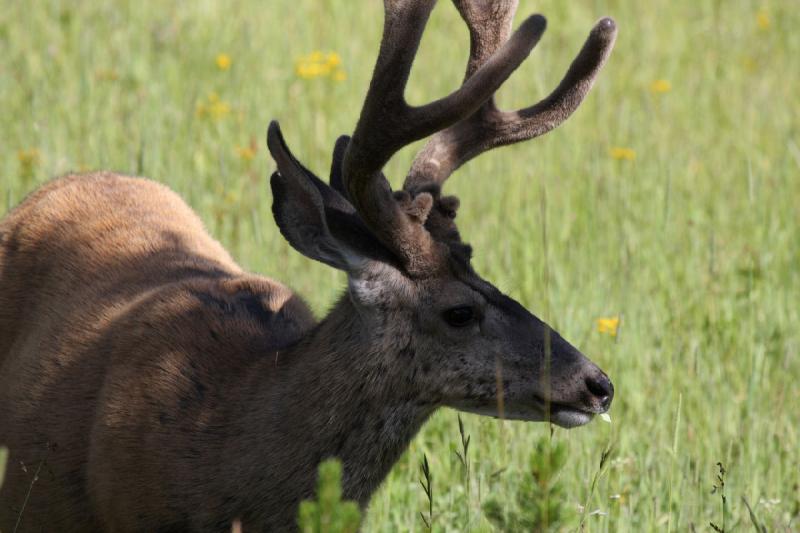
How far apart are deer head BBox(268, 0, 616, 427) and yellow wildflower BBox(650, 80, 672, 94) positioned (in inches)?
188

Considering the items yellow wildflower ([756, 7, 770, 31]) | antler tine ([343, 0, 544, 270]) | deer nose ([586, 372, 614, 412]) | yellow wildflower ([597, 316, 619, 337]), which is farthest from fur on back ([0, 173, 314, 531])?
yellow wildflower ([756, 7, 770, 31])

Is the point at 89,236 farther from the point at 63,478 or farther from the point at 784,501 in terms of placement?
the point at 784,501

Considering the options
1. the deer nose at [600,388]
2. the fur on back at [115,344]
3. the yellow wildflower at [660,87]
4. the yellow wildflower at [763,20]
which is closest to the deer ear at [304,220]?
the fur on back at [115,344]

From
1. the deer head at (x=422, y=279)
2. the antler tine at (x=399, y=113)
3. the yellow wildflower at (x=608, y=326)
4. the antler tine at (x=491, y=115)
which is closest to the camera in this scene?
the antler tine at (x=399, y=113)

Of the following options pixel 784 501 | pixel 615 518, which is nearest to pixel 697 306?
pixel 784 501

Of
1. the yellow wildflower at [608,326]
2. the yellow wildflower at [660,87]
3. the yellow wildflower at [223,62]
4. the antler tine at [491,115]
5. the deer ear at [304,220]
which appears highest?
the yellow wildflower at [223,62]

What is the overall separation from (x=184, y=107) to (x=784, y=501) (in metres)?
4.41

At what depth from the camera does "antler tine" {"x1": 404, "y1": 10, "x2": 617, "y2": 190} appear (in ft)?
14.6

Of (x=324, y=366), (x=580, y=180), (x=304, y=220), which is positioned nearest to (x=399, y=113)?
(x=304, y=220)

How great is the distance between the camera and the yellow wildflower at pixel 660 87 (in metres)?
8.61

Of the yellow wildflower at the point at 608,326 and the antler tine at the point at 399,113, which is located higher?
the antler tine at the point at 399,113

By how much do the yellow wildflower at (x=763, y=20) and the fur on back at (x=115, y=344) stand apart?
20.2 ft

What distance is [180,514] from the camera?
3.98 meters

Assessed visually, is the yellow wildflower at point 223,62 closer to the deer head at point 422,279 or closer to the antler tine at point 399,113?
the deer head at point 422,279
